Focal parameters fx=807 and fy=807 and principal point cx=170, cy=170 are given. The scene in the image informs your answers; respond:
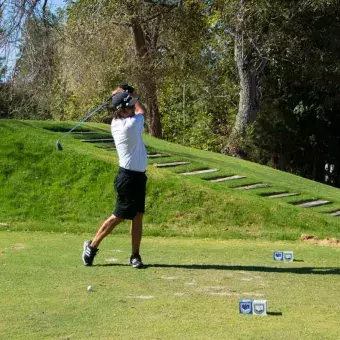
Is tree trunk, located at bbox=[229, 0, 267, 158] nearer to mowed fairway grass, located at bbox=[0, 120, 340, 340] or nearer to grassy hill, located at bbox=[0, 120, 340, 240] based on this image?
mowed fairway grass, located at bbox=[0, 120, 340, 340]

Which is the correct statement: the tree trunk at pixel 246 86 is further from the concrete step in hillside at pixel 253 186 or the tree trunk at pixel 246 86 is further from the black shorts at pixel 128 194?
the black shorts at pixel 128 194

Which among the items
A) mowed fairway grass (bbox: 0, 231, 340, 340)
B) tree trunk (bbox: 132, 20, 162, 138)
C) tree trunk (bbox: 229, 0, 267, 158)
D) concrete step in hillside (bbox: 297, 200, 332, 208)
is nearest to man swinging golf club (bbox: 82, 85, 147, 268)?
mowed fairway grass (bbox: 0, 231, 340, 340)

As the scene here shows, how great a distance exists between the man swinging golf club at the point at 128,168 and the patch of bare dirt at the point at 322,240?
469 cm

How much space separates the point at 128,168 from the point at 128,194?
0.30m

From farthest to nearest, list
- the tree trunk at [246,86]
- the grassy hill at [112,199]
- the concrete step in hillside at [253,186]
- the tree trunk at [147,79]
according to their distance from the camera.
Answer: the tree trunk at [147,79], the tree trunk at [246,86], the concrete step in hillside at [253,186], the grassy hill at [112,199]

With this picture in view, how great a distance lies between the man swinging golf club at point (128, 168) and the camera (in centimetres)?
927

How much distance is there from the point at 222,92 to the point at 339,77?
7.20 metres

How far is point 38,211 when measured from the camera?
619 inches

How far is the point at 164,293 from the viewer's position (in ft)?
24.9

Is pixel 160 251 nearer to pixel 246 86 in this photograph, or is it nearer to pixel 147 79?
pixel 246 86

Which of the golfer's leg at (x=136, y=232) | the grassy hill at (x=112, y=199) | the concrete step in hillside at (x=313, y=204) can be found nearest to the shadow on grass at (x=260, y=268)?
the golfer's leg at (x=136, y=232)

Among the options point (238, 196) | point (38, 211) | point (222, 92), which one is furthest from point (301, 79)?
point (38, 211)

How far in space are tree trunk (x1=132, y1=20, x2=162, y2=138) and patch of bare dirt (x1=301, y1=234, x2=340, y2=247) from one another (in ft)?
59.3

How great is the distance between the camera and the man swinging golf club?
9266 millimetres
